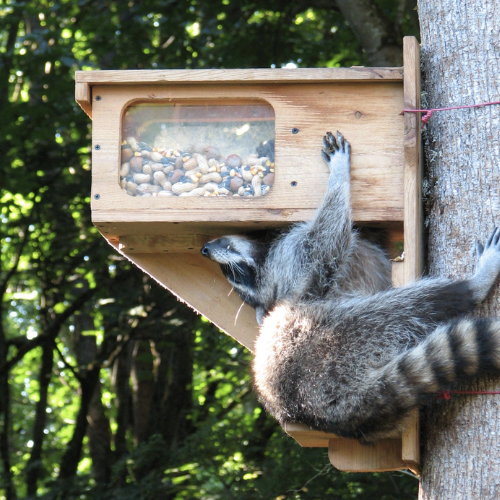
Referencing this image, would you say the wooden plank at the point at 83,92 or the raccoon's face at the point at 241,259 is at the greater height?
the wooden plank at the point at 83,92

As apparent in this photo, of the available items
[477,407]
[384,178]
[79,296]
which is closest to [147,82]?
[384,178]

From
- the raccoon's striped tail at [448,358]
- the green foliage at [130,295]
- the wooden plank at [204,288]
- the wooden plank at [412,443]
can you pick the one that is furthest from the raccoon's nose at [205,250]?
the green foliage at [130,295]

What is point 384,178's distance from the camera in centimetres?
322

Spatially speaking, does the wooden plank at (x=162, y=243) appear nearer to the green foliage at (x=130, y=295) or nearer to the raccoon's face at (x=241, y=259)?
the raccoon's face at (x=241, y=259)

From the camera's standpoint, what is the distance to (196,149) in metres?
3.38

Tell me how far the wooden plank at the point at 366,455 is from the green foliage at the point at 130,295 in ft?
7.33

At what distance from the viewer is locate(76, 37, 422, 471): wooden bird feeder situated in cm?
321

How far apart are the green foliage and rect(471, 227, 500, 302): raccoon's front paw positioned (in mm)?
2902

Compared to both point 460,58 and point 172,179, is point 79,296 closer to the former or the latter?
point 172,179

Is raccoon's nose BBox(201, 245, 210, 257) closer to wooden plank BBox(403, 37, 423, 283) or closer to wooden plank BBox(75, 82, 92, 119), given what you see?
wooden plank BBox(75, 82, 92, 119)

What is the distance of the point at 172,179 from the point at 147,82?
1.43 feet

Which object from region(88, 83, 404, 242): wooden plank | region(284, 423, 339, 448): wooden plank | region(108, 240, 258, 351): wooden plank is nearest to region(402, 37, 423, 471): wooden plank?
region(88, 83, 404, 242): wooden plank

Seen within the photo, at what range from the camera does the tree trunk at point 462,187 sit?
2672mm

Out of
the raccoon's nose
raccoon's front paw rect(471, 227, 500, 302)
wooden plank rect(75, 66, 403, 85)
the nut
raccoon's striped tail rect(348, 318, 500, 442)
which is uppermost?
wooden plank rect(75, 66, 403, 85)
